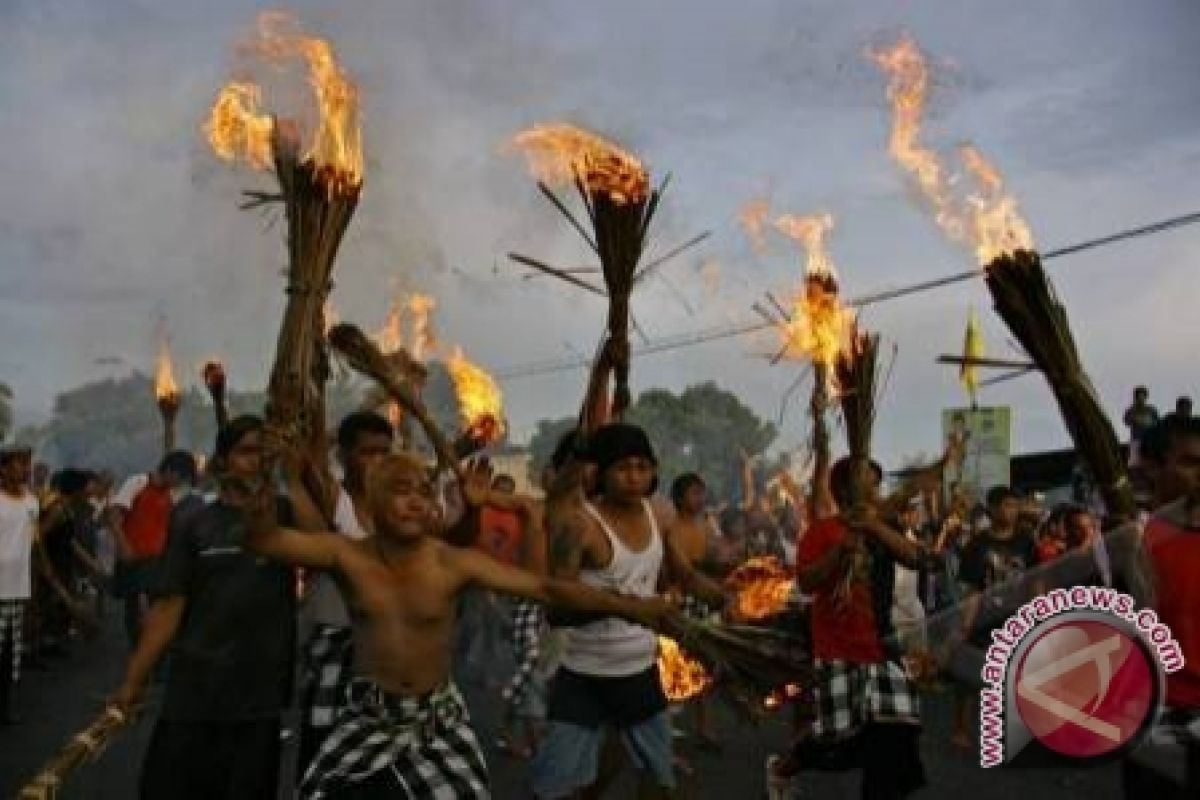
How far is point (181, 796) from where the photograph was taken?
4.58m

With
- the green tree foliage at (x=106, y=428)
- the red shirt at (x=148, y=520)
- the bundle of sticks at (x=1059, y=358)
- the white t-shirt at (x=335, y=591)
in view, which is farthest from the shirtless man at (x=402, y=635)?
the green tree foliage at (x=106, y=428)

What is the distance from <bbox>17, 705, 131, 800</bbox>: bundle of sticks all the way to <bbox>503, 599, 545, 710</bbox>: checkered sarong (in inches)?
162

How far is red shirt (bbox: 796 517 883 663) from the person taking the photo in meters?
6.04

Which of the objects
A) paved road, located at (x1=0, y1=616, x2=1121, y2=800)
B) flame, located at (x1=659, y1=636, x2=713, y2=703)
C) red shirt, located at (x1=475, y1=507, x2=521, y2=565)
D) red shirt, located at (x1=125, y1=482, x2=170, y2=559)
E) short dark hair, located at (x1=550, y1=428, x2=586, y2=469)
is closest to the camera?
short dark hair, located at (x1=550, y1=428, x2=586, y2=469)

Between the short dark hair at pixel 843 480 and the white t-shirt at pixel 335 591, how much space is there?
79.2 inches

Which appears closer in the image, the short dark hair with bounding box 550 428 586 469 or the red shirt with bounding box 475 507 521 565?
the short dark hair with bounding box 550 428 586 469

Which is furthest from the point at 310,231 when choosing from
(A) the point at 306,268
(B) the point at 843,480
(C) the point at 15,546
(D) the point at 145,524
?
(D) the point at 145,524

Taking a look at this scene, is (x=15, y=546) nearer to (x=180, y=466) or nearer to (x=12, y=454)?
(x=12, y=454)

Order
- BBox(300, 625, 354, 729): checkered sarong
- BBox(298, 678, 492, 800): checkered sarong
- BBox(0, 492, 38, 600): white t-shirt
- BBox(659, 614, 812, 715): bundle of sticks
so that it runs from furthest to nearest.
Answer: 1. BBox(0, 492, 38, 600): white t-shirt
2. BBox(300, 625, 354, 729): checkered sarong
3. BBox(659, 614, 812, 715): bundle of sticks
4. BBox(298, 678, 492, 800): checkered sarong

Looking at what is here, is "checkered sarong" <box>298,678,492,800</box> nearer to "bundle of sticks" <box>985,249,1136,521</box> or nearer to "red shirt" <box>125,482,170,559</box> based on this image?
"bundle of sticks" <box>985,249,1136,521</box>

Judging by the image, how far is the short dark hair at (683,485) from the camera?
8730mm

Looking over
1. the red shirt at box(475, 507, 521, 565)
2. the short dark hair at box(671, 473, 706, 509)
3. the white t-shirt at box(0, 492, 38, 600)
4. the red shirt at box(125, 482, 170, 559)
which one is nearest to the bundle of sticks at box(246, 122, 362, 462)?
the short dark hair at box(671, 473, 706, 509)

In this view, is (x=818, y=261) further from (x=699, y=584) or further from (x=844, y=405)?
(x=699, y=584)

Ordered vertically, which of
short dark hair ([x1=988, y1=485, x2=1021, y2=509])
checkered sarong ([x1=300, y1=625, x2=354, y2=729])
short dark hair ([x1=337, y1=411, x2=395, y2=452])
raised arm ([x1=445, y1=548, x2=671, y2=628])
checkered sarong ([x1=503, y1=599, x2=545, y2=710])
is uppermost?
short dark hair ([x1=337, y1=411, x2=395, y2=452])
